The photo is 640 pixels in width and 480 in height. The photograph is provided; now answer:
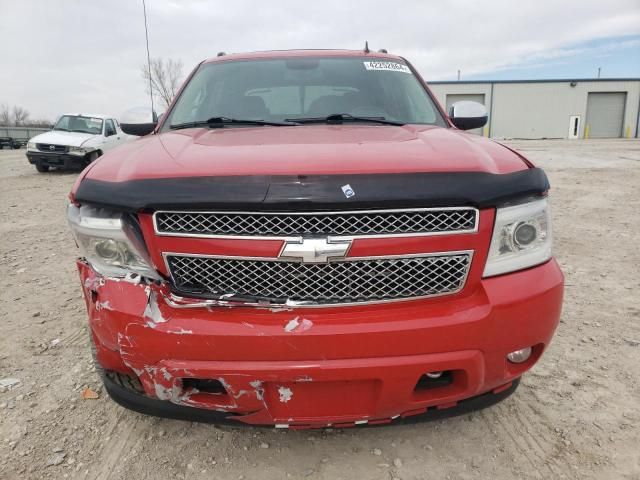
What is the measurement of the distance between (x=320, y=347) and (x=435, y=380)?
477 mm

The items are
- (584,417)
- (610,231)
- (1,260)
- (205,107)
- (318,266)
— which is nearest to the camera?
(318,266)

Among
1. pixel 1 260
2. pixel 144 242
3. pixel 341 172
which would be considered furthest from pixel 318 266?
pixel 1 260

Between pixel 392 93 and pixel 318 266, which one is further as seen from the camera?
pixel 392 93

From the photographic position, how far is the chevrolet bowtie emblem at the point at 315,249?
1.49 meters

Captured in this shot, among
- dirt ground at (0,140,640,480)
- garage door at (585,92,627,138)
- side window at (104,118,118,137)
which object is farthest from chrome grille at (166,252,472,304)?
garage door at (585,92,627,138)

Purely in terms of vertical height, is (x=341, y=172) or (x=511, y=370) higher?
(x=341, y=172)

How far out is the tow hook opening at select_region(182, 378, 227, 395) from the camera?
1.61 m

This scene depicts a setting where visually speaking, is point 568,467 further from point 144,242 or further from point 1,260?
point 1,260

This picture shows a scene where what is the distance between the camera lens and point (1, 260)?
4.63 metres

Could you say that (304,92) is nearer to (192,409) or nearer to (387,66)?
(387,66)

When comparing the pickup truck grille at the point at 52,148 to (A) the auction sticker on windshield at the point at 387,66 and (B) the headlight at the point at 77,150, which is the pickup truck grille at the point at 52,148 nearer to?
→ (B) the headlight at the point at 77,150

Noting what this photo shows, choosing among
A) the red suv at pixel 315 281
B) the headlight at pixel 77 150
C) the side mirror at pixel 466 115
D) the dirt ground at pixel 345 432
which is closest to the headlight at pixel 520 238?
the red suv at pixel 315 281

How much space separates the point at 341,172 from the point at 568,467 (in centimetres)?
147

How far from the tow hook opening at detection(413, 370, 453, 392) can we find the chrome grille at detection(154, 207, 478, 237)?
516 millimetres
